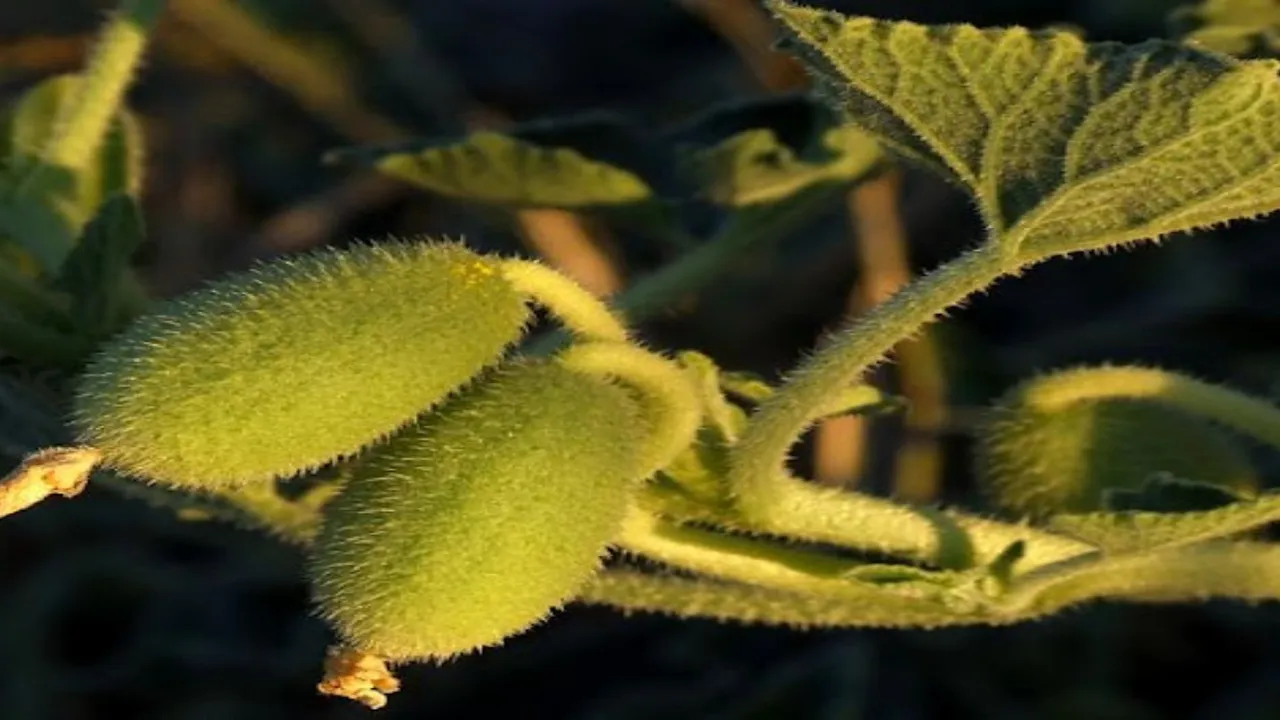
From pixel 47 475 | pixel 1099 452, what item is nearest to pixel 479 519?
pixel 47 475

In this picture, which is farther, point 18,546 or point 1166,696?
point 18,546

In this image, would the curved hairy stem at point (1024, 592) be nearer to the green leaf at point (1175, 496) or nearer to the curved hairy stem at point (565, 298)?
the green leaf at point (1175, 496)

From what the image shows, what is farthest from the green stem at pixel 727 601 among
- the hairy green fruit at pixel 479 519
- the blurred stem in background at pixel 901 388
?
the blurred stem in background at pixel 901 388

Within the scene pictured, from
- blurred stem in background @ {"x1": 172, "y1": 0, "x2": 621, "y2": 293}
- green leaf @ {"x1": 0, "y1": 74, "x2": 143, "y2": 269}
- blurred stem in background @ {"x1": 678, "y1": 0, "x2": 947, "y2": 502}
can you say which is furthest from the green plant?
blurred stem in background @ {"x1": 172, "y1": 0, "x2": 621, "y2": 293}

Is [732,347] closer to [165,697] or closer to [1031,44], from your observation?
[165,697]

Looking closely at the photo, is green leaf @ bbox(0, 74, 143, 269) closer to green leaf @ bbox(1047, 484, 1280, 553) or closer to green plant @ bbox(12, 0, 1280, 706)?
green plant @ bbox(12, 0, 1280, 706)

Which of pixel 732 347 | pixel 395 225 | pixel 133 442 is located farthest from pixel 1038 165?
pixel 395 225

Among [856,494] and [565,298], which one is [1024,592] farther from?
[565,298]
